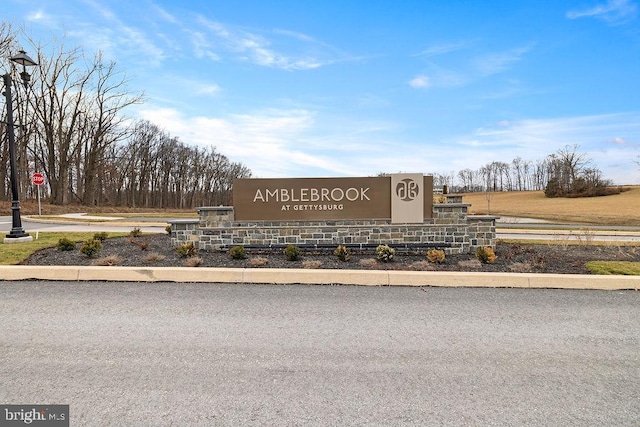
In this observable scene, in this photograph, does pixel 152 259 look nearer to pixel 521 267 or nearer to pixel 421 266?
pixel 421 266

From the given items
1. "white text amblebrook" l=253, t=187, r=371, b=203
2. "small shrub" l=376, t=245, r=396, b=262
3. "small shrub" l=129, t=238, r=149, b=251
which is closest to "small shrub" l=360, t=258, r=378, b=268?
"small shrub" l=376, t=245, r=396, b=262

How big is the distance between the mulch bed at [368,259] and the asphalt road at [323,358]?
1951mm

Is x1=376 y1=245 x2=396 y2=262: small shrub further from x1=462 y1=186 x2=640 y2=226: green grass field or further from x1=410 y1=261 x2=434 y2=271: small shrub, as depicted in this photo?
x1=462 y1=186 x2=640 y2=226: green grass field

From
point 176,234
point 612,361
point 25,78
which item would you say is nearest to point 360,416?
point 612,361

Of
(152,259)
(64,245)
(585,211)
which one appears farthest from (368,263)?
(585,211)

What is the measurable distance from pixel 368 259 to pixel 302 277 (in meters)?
2.43

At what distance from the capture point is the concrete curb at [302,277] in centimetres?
652

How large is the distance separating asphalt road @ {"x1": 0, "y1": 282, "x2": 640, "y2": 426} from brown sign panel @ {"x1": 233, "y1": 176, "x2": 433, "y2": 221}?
4.21 m

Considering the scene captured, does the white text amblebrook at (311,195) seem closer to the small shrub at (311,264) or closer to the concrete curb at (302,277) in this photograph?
the small shrub at (311,264)

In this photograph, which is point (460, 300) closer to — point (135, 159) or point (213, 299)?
point (213, 299)

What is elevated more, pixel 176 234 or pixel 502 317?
pixel 176 234

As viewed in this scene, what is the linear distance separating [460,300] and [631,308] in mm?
2460

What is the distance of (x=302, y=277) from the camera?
22.1 feet

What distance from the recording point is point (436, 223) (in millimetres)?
9859
